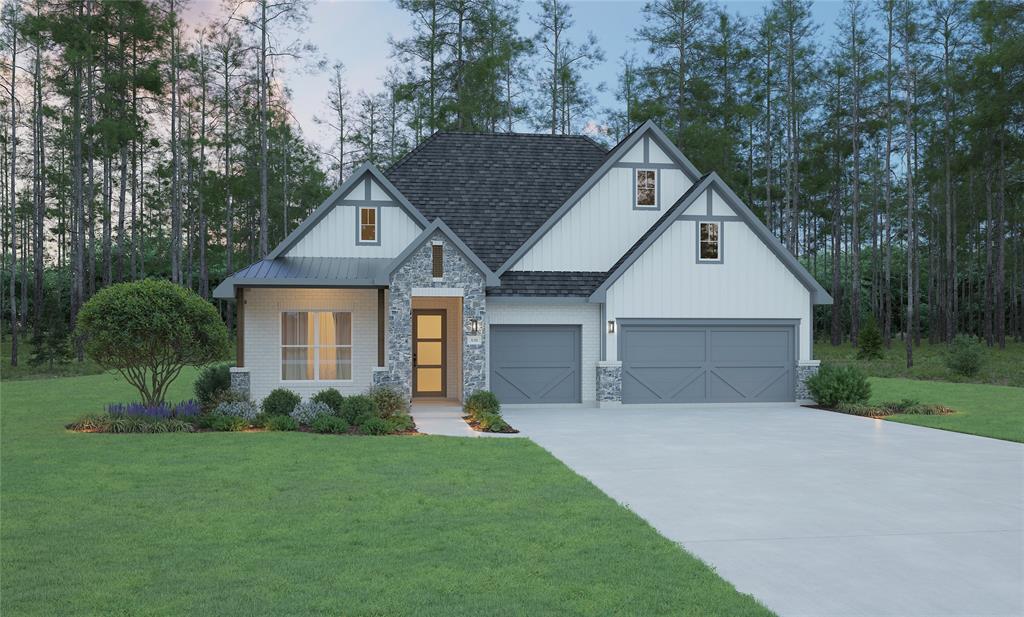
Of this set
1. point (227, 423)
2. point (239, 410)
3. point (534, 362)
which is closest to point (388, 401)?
point (239, 410)

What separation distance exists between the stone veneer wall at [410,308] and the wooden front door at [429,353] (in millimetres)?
2472

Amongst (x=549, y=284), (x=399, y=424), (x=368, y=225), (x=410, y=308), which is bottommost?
(x=399, y=424)

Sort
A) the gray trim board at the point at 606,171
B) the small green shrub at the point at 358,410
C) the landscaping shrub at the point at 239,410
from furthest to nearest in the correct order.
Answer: the gray trim board at the point at 606,171 < the landscaping shrub at the point at 239,410 < the small green shrub at the point at 358,410

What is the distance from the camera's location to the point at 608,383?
18.5m

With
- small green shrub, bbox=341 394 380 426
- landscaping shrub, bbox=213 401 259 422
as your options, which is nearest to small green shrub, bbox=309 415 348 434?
small green shrub, bbox=341 394 380 426

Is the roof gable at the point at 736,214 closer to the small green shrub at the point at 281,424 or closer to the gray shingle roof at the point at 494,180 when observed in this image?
the gray shingle roof at the point at 494,180

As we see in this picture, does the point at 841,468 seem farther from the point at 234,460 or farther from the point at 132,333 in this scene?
the point at 132,333

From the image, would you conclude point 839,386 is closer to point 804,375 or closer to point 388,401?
point 804,375

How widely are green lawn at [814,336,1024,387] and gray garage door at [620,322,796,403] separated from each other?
9.47 m

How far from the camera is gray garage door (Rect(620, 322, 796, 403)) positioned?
1888 centimetres

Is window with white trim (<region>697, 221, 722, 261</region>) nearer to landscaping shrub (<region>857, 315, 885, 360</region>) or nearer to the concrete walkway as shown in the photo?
the concrete walkway

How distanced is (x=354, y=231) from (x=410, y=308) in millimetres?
3114

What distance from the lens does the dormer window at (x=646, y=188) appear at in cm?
1992

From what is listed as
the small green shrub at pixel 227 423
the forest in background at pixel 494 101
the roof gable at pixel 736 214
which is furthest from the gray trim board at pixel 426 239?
the forest in background at pixel 494 101
